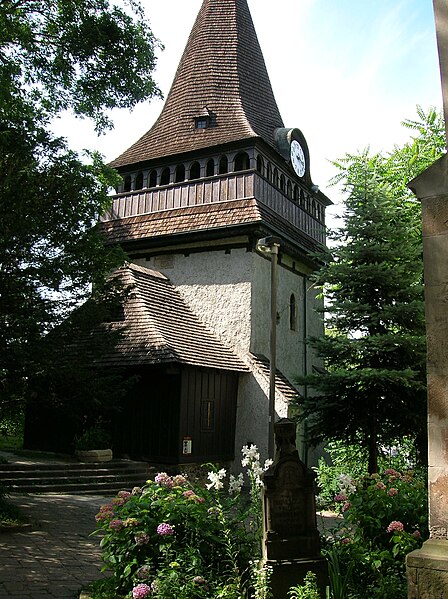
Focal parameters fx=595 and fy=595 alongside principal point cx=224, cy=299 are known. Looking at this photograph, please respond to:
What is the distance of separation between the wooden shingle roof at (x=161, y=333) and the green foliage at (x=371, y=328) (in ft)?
12.9

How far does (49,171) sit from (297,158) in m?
13.9

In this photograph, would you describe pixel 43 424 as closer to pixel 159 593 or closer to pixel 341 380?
pixel 341 380

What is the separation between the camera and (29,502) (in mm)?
11492

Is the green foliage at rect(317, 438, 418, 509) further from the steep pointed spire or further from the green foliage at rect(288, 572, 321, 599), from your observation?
the steep pointed spire

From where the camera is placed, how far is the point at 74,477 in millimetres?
13641

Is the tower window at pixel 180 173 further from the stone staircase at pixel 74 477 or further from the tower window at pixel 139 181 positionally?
the stone staircase at pixel 74 477

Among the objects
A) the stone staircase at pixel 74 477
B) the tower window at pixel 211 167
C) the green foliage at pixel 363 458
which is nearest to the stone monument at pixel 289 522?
the stone staircase at pixel 74 477

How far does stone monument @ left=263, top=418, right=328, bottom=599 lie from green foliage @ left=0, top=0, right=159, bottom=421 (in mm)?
4898

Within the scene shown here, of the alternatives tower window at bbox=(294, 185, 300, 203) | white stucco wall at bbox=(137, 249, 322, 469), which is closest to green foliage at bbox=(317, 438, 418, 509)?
white stucco wall at bbox=(137, 249, 322, 469)

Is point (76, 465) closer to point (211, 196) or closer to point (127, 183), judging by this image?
point (211, 196)

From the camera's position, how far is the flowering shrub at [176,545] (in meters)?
4.92

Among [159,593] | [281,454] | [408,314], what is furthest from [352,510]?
[408,314]

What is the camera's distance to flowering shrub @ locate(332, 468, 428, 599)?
533cm

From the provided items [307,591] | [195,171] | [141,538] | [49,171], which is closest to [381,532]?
[307,591]
